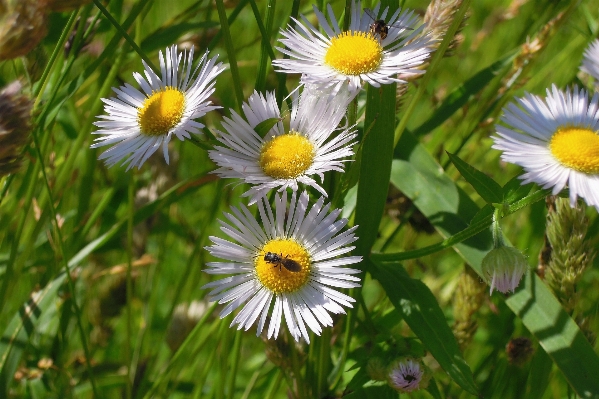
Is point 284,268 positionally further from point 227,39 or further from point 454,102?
point 454,102

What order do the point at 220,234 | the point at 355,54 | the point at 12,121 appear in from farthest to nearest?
the point at 220,234 < the point at 355,54 < the point at 12,121

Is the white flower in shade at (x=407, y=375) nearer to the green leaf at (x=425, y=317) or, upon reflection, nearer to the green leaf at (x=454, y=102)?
the green leaf at (x=425, y=317)

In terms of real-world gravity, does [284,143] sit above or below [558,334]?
above

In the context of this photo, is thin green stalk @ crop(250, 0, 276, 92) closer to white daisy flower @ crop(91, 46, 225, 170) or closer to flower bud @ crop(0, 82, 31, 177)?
white daisy flower @ crop(91, 46, 225, 170)

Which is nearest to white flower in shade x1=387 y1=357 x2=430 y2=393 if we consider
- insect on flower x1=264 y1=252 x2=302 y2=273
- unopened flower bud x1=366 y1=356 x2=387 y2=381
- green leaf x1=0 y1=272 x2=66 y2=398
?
unopened flower bud x1=366 y1=356 x2=387 y2=381

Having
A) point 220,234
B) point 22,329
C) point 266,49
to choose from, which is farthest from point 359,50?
point 220,234
